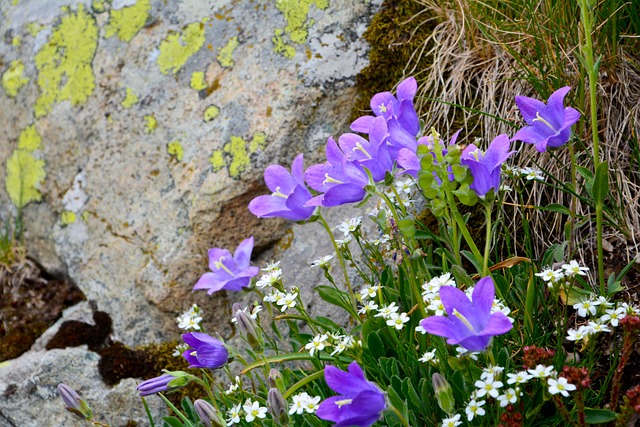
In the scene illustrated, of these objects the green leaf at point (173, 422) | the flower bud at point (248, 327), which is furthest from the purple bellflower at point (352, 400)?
the green leaf at point (173, 422)

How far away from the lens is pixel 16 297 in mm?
3576

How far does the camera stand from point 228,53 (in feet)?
10.9

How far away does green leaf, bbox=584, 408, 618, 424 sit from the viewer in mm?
1809

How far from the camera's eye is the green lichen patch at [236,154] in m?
3.12

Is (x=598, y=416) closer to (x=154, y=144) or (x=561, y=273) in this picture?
(x=561, y=273)

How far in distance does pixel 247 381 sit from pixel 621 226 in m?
1.65

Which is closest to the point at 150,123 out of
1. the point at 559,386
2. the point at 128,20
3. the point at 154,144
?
the point at 154,144

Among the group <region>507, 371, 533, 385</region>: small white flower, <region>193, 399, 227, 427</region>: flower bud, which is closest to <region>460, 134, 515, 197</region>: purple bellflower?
<region>507, 371, 533, 385</region>: small white flower

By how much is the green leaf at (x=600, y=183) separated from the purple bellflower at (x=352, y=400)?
2.95 ft

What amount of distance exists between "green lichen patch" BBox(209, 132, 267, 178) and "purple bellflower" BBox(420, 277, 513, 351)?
1603 mm

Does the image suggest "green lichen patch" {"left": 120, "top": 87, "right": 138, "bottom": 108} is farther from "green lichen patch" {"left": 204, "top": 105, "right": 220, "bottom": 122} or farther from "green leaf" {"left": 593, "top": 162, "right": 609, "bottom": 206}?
"green leaf" {"left": 593, "top": 162, "right": 609, "bottom": 206}

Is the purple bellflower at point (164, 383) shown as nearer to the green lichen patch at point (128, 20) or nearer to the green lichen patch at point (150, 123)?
the green lichen patch at point (150, 123)

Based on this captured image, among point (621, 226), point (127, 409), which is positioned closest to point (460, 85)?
point (621, 226)

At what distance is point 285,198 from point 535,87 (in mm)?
1152
